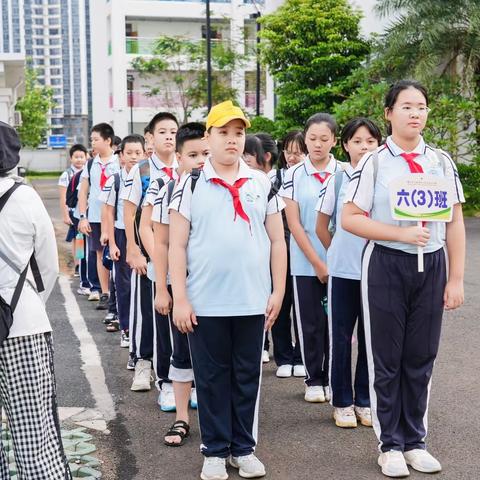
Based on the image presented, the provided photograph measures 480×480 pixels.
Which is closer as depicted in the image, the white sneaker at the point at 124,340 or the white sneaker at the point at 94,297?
the white sneaker at the point at 124,340

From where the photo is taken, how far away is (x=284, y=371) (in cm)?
641

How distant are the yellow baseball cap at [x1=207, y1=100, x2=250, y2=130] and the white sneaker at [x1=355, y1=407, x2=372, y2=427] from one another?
6.80 feet

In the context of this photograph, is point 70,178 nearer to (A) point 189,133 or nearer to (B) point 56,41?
(A) point 189,133

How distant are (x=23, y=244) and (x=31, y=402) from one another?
658mm

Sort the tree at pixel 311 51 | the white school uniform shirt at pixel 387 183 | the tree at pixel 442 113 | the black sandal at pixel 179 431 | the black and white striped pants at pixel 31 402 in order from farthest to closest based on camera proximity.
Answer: the tree at pixel 311 51, the tree at pixel 442 113, the black sandal at pixel 179 431, the white school uniform shirt at pixel 387 183, the black and white striped pants at pixel 31 402

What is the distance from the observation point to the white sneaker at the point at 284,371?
6.39m

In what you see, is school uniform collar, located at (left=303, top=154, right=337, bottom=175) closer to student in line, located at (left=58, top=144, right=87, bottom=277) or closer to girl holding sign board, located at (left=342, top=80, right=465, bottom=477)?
girl holding sign board, located at (left=342, top=80, right=465, bottom=477)

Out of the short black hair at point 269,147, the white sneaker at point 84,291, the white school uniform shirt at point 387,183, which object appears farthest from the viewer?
the white sneaker at point 84,291

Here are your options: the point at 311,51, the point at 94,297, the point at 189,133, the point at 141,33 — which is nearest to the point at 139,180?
the point at 189,133

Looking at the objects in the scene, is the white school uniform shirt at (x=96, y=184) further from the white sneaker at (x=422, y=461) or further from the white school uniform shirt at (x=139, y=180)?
the white sneaker at (x=422, y=461)

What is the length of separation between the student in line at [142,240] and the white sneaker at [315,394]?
46.9 inches

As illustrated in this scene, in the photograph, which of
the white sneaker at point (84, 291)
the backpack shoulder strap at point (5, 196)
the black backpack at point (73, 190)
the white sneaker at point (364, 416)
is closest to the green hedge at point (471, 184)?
the black backpack at point (73, 190)

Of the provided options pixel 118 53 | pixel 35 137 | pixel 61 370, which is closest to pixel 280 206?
pixel 61 370

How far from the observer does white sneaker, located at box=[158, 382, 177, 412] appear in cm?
552
